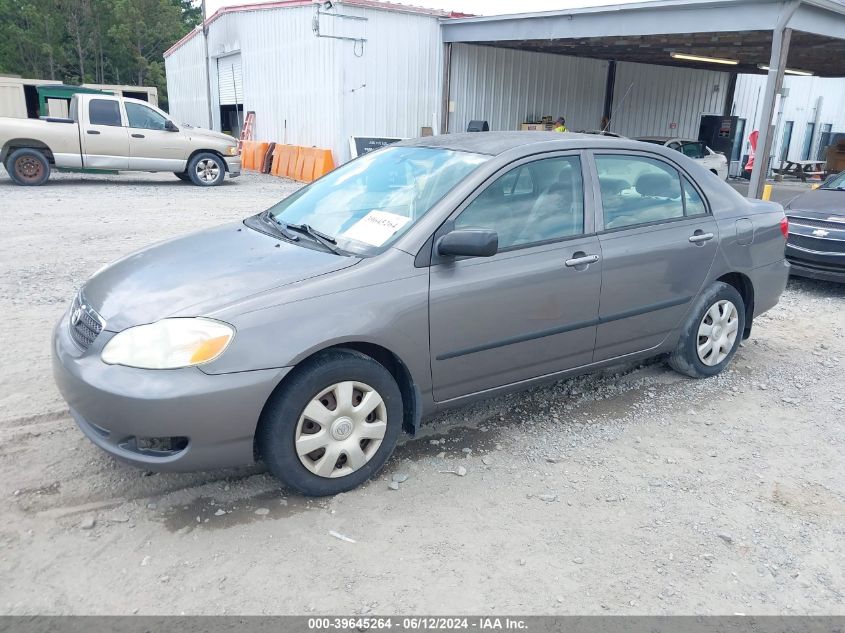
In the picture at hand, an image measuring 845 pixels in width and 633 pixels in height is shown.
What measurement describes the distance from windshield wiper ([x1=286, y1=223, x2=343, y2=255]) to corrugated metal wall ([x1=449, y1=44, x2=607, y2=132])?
15063 mm

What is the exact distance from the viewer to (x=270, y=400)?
9.75 ft

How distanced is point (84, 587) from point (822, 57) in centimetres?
1967

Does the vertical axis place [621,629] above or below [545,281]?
below

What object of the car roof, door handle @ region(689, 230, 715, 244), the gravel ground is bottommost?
the gravel ground

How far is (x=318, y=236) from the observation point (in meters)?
3.58

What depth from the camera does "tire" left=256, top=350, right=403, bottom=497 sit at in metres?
2.97

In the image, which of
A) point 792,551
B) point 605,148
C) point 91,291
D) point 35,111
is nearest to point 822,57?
point 605,148

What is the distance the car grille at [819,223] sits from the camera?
707cm

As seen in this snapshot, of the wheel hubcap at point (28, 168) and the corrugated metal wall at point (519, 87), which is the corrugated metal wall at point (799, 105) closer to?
the corrugated metal wall at point (519, 87)

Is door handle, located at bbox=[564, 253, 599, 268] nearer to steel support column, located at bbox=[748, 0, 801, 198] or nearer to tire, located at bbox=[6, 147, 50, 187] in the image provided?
steel support column, located at bbox=[748, 0, 801, 198]

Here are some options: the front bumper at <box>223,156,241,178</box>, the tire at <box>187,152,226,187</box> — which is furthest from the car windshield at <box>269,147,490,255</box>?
the front bumper at <box>223,156,241,178</box>

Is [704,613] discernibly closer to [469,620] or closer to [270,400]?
[469,620]

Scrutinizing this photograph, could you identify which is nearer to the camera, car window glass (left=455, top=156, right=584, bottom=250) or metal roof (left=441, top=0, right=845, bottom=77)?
car window glass (left=455, top=156, right=584, bottom=250)

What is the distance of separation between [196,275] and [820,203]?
7363 mm
